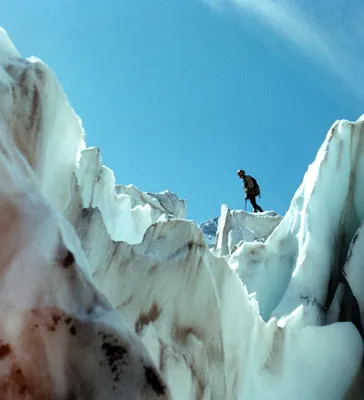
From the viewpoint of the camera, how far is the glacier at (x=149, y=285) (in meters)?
2.11

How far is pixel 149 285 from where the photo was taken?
4973 mm

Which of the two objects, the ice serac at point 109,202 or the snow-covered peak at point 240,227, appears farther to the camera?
the snow-covered peak at point 240,227

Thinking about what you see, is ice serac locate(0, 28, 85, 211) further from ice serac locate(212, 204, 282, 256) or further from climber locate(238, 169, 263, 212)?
ice serac locate(212, 204, 282, 256)

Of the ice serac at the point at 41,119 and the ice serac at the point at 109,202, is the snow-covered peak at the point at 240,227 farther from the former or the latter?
the ice serac at the point at 41,119

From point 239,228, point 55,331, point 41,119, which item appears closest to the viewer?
point 55,331

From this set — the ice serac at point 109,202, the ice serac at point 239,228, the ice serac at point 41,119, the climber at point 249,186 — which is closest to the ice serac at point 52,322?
the ice serac at point 41,119

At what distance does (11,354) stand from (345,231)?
646cm

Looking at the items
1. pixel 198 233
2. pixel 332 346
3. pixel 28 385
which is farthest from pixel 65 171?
pixel 332 346

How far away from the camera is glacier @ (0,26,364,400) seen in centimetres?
211

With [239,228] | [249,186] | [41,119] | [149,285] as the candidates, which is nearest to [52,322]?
[41,119]

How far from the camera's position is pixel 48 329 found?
6.91ft

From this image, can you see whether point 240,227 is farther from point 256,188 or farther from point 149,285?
point 149,285

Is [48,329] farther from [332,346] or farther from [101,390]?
[332,346]

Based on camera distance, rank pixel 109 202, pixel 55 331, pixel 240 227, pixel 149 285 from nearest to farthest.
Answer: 1. pixel 55 331
2. pixel 149 285
3. pixel 109 202
4. pixel 240 227
